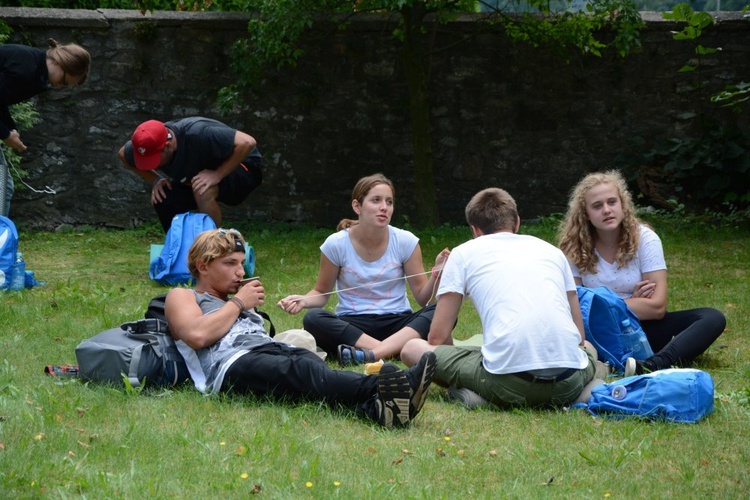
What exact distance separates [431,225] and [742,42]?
377cm

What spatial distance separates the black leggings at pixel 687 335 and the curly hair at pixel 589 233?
1.35 feet

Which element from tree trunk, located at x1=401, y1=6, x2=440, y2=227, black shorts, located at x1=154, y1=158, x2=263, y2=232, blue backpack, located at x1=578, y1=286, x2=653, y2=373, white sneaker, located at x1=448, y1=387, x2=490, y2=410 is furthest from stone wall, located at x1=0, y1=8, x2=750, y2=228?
white sneaker, located at x1=448, y1=387, x2=490, y2=410

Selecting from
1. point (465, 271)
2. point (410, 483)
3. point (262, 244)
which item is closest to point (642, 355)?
point (465, 271)

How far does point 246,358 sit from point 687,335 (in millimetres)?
2195

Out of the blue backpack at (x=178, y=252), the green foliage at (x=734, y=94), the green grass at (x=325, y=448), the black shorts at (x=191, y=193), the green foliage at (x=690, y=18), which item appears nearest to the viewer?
the green grass at (x=325, y=448)

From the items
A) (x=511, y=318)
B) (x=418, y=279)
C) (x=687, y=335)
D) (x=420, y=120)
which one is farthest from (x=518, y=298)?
(x=420, y=120)

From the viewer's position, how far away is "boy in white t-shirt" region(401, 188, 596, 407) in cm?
398

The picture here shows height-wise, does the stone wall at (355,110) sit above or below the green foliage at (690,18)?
below

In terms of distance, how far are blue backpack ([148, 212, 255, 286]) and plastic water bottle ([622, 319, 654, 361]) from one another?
10.9 feet

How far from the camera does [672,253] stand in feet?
27.3

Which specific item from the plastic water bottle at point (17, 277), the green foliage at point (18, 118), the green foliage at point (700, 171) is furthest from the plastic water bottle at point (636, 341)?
the green foliage at point (18, 118)

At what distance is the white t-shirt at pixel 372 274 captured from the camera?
17.9 ft

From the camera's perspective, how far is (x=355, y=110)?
416 inches

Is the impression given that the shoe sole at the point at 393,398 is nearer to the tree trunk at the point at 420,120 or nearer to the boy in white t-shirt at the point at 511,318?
the boy in white t-shirt at the point at 511,318
